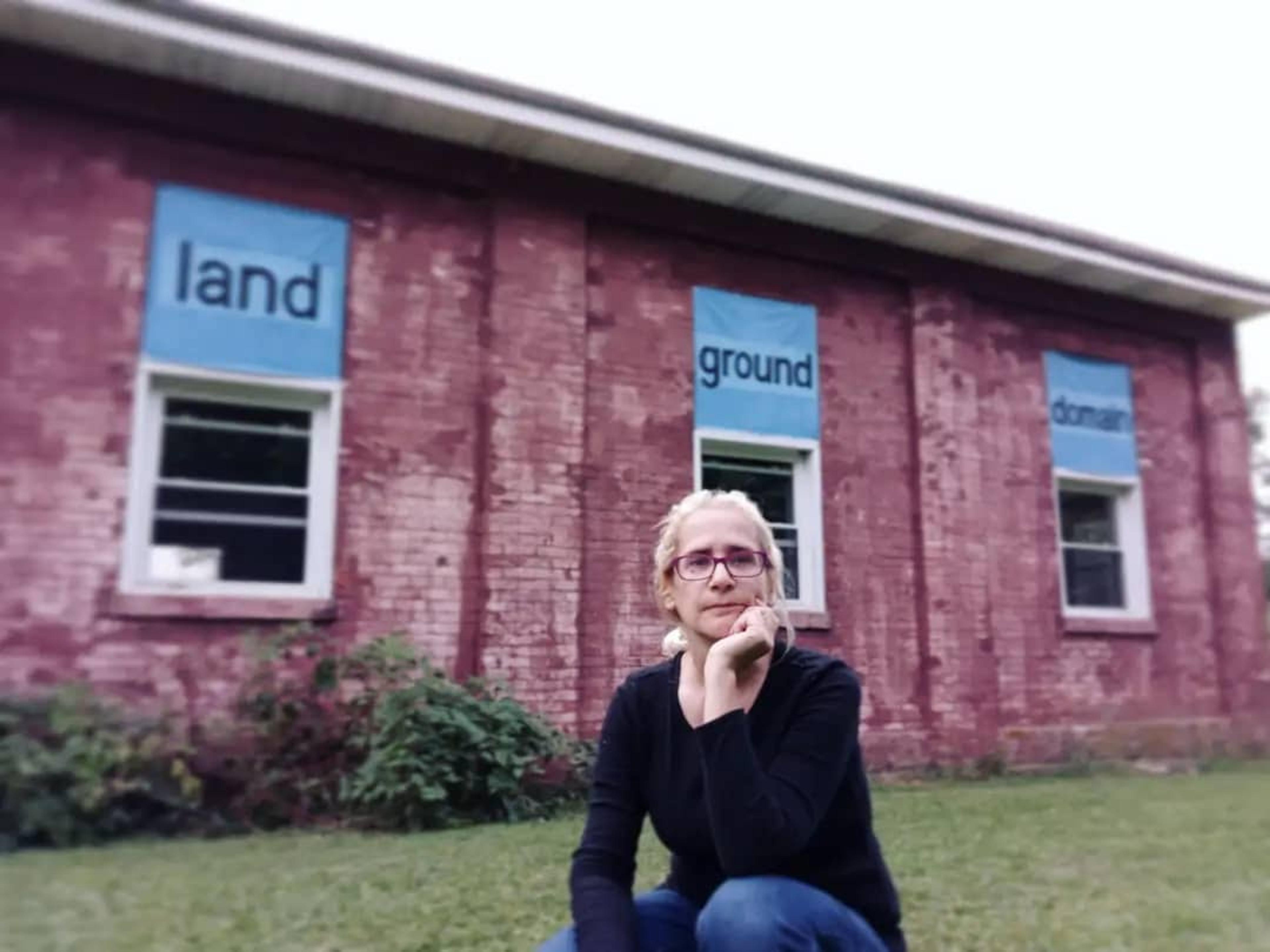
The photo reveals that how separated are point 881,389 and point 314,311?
15.7 feet

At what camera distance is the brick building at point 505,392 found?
6.20m

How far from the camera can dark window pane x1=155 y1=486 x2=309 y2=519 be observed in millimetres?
6406

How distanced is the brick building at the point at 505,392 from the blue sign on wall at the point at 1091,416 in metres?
0.05

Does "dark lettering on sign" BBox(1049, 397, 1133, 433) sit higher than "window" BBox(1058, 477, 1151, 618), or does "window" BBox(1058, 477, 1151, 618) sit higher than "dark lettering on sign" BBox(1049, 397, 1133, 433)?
"dark lettering on sign" BBox(1049, 397, 1133, 433)

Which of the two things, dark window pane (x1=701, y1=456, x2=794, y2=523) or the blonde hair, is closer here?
the blonde hair

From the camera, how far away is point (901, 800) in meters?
7.14

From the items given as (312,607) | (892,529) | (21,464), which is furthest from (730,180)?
(21,464)

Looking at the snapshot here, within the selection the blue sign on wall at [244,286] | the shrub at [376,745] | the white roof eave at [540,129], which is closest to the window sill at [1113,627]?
the white roof eave at [540,129]

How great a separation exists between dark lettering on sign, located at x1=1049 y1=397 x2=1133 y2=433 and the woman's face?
8831 millimetres

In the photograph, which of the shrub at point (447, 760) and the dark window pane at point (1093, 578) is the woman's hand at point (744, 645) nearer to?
the shrub at point (447, 760)

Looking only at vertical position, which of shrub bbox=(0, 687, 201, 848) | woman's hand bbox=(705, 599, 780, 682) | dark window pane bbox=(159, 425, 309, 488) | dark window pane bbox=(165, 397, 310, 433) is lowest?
shrub bbox=(0, 687, 201, 848)

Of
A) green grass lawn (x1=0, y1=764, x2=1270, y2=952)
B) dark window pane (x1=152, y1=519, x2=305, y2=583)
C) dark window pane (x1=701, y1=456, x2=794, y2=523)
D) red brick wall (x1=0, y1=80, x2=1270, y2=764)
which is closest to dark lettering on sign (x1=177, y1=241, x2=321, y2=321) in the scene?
red brick wall (x1=0, y1=80, x2=1270, y2=764)

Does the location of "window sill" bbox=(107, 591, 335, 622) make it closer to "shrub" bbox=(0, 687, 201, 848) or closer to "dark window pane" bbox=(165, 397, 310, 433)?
"shrub" bbox=(0, 687, 201, 848)

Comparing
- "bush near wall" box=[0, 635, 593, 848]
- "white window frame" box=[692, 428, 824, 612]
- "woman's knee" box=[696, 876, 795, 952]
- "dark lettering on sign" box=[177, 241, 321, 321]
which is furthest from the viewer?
"white window frame" box=[692, 428, 824, 612]
